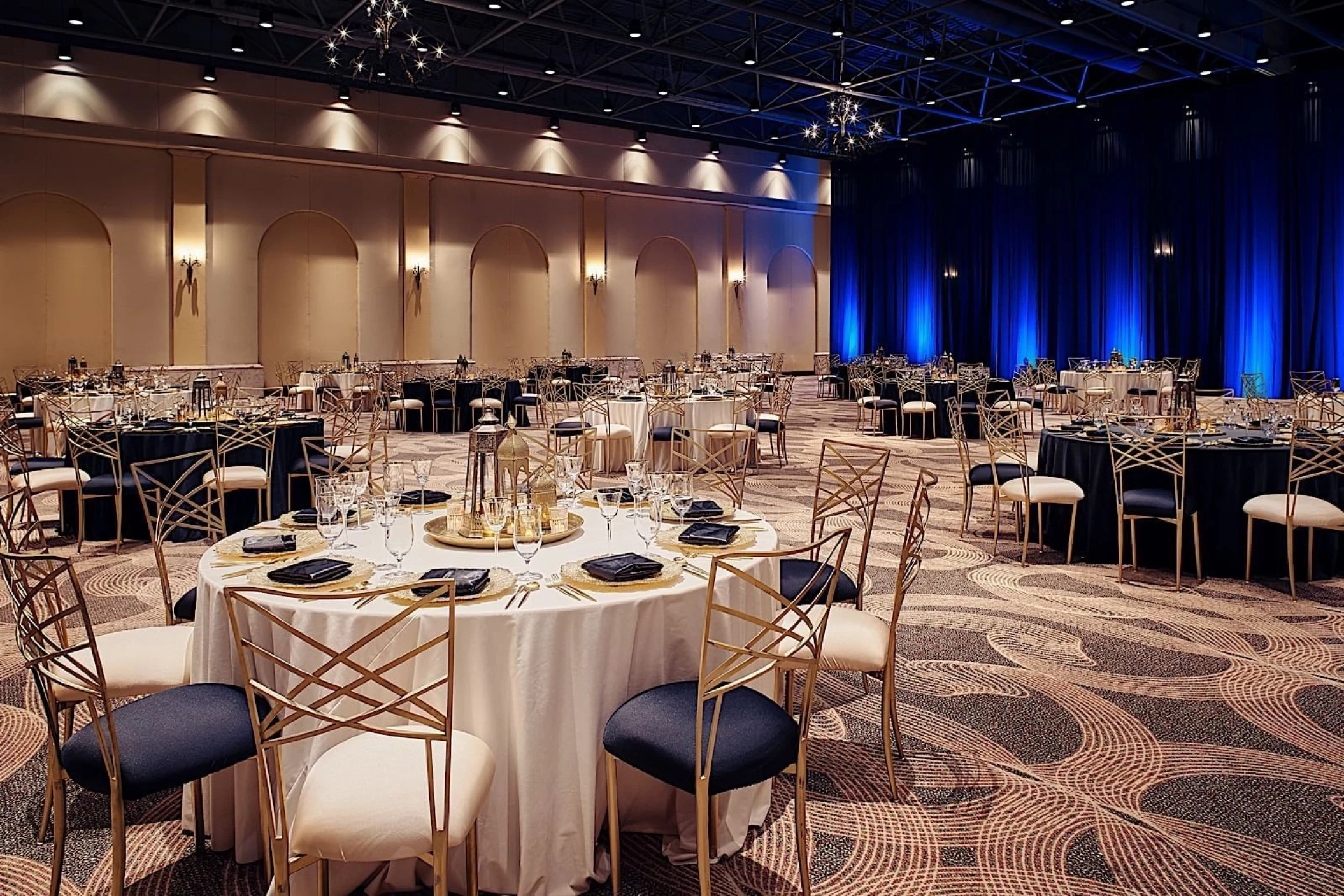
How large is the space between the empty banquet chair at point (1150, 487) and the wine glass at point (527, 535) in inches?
149

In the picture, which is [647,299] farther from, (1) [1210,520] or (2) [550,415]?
(1) [1210,520]

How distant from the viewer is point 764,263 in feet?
68.7

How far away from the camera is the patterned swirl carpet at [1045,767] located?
8.34 feet

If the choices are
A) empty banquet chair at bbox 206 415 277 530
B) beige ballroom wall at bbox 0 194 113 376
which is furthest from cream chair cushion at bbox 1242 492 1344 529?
beige ballroom wall at bbox 0 194 113 376

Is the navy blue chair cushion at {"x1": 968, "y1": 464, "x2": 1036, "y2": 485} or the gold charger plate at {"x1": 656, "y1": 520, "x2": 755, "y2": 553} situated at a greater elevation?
the navy blue chair cushion at {"x1": 968, "y1": 464, "x2": 1036, "y2": 485}

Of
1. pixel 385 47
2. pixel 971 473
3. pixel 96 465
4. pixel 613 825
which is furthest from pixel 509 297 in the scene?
pixel 613 825

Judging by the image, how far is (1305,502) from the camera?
5.16 m

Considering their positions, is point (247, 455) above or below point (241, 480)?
above

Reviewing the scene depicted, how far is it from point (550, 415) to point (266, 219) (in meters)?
5.57

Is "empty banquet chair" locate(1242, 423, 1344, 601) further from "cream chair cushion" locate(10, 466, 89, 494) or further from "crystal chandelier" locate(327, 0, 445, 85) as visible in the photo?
"crystal chandelier" locate(327, 0, 445, 85)

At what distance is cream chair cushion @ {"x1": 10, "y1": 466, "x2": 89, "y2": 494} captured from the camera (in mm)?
6191

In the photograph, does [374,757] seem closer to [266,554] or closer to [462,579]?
[462,579]

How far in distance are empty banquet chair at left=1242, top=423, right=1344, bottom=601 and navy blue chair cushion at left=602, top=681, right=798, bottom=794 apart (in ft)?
13.0

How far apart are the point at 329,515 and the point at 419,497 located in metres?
0.90
